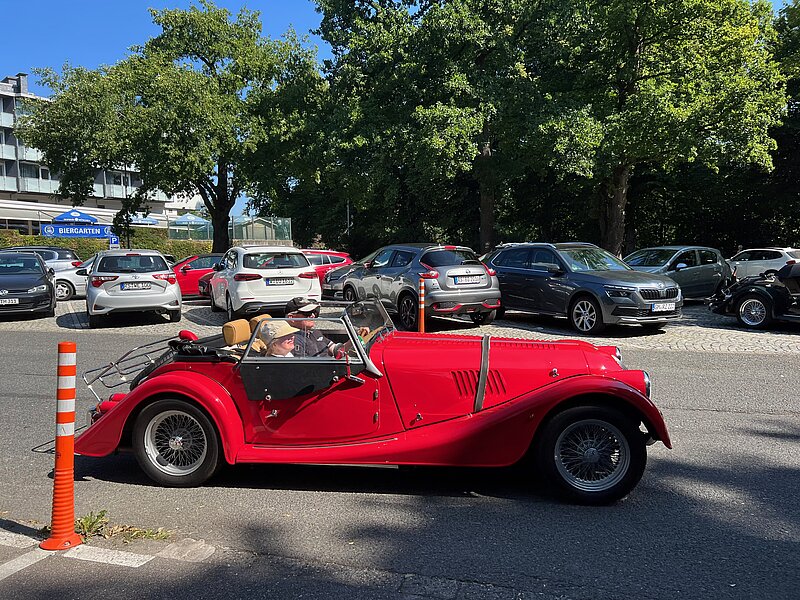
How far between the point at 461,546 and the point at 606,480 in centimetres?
119

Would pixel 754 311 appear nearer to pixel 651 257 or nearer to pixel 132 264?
pixel 651 257

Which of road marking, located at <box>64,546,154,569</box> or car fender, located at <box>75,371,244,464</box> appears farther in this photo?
car fender, located at <box>75,371,244,464</box>

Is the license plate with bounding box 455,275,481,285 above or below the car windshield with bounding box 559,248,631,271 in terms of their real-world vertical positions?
below

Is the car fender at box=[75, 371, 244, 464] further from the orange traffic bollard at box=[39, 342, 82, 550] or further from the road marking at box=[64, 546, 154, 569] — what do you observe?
the road marking at box=[64, 546, 154, 569]

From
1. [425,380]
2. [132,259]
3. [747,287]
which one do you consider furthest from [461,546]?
[132,259]

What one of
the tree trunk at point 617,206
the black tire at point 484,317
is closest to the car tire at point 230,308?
the black tire at point 484,317

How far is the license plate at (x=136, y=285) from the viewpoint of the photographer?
46.7 ft

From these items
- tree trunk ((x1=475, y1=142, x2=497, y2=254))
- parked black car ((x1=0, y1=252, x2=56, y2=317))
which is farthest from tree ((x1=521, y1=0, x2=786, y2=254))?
parked black car ((x1=0, y1=252, x2=56, y2=317))

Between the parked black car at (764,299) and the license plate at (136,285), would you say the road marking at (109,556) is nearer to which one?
the license plate at (136,285)

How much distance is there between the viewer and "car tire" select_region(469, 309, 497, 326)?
13580 millimetres

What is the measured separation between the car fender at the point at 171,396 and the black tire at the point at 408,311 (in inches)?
330

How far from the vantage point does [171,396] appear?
4.65 meters

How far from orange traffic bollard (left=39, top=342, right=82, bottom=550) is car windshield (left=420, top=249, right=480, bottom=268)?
31.4 feet

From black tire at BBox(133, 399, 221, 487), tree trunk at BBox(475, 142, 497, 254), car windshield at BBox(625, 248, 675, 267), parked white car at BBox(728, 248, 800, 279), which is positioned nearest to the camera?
black tire at BBox(133, 399, 221, 487)
